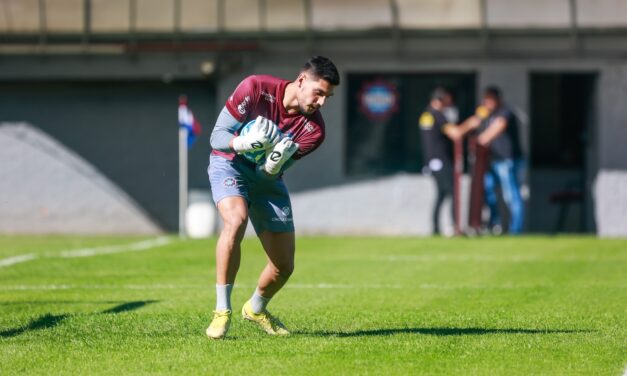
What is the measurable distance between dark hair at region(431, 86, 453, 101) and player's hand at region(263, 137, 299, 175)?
15.0 meters

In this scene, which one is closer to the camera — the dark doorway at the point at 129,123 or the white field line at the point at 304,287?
the white field line at the point at 304,287

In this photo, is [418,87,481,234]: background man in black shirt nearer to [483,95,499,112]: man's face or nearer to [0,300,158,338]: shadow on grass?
[483,95,499,112]: man's face

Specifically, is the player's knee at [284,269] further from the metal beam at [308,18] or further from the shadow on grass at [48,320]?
the metal beam at [308,18]

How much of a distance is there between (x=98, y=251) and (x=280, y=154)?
1132 cm

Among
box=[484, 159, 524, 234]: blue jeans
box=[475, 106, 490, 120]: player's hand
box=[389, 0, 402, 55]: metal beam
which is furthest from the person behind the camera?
box=[389, 0, 402, 55]: metal beam

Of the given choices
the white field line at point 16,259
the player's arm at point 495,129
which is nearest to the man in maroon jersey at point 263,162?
the white field line at point 16,259

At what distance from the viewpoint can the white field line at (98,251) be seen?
17.8m

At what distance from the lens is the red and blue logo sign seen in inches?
1016

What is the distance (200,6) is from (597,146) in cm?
778

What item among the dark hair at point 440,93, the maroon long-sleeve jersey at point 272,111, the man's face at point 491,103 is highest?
the maroon long-sleeve jersey at point 272,111

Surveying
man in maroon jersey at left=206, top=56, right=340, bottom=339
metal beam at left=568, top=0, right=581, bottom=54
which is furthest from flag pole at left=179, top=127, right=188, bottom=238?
man in maroon jersey at left=206, top=56, right=340, bottom=339

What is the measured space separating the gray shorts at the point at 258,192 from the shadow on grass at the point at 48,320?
178 cm

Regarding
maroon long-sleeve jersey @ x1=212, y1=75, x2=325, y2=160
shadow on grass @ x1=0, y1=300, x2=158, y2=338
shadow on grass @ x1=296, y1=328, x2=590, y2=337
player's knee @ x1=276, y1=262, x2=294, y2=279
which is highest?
maroon long-sleeve jersey @ x1=212, y1=75, x2=325, y2=160

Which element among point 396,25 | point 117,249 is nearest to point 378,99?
point 396,25
